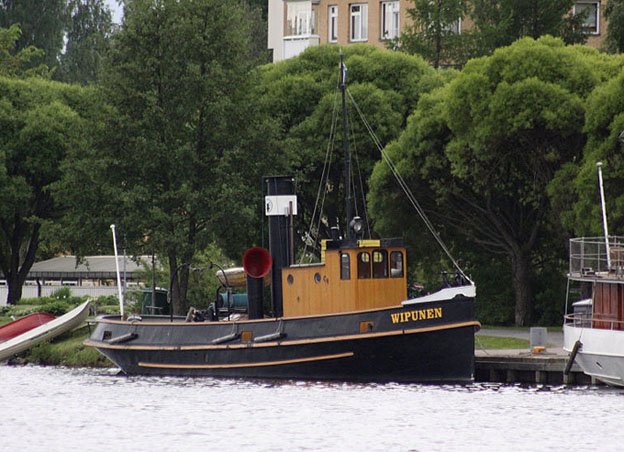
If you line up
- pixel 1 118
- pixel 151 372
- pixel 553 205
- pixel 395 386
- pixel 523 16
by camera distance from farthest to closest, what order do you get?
pixel 523 16, pixel 1 118, pixel 553 205, pixel 151 372, pixel 395 386

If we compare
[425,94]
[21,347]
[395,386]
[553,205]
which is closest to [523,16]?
[425,94]

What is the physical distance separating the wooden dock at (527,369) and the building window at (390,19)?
4551 cm

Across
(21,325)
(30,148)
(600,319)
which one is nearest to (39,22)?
(30,148)

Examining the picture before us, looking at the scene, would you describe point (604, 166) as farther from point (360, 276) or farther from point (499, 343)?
point (360, 276)

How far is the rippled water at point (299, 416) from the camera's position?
35031mm

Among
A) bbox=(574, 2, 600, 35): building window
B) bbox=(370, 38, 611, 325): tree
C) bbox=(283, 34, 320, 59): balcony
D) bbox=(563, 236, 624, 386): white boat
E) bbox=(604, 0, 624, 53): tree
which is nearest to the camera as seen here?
bbox=(563, 236, 624, 386): white boat

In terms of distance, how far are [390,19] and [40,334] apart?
38867 mm

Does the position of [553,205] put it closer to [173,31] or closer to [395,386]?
[395,386]

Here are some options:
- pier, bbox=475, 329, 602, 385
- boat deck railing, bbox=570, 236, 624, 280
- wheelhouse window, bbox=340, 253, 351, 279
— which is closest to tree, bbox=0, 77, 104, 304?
wheelhouse window, bbox=340, 253, 351, 279

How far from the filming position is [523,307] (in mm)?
60781

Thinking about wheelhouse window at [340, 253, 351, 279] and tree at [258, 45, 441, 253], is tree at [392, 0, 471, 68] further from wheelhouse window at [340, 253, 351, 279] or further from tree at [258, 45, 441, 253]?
wheelhouse window at [340, 253, 351, 279]

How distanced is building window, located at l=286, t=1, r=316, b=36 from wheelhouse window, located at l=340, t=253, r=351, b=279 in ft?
148

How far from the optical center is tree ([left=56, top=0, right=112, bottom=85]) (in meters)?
109

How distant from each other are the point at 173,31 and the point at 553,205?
1596 cm
